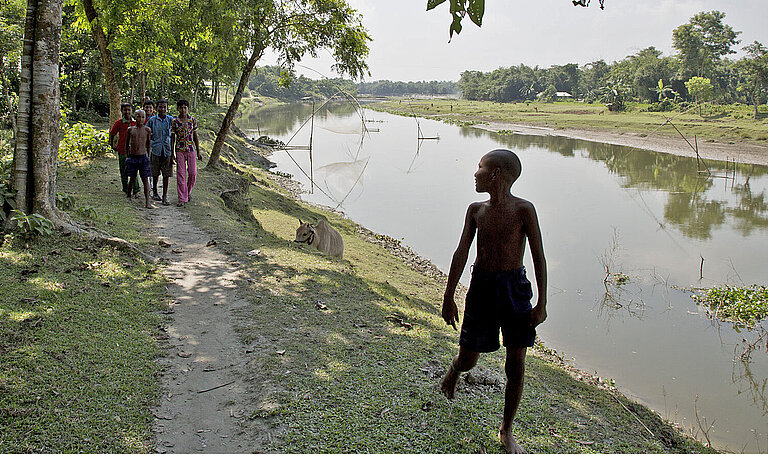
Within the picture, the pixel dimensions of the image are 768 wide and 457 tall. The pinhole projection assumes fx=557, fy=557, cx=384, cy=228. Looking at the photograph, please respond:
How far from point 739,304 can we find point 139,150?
1067 cm

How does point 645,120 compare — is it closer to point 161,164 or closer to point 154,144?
point 161,164

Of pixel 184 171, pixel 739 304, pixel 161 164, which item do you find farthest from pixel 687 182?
pixel 161 164

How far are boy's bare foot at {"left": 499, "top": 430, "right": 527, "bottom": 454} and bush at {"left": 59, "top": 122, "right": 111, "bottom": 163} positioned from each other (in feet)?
39.0

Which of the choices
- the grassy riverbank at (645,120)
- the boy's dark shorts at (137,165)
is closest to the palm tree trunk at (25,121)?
the boy's dark shorts at (137,165)

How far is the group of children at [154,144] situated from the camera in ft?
29.7

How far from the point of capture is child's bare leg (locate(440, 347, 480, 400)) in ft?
11.9

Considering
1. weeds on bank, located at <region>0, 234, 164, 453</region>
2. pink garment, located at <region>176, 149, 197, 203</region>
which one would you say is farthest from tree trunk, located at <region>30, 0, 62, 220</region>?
pink garment, located at <region>176, 149, 197, 203</region>

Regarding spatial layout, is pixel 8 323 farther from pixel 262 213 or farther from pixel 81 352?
pixel 262 213

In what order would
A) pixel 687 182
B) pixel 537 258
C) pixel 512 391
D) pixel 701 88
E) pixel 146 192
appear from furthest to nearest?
pixel 701 88 < pixel 687 182 < pixel 146 192 < pixel 512 391 < pixel 537 258

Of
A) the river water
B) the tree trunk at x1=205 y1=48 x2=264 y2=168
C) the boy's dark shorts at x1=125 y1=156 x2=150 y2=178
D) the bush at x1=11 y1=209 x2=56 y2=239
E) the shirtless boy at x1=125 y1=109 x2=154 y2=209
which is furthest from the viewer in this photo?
the tree trunk at x1=205 y1=48 x2=264 y2=168

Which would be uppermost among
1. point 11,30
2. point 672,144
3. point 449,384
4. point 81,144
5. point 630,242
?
point 11,30

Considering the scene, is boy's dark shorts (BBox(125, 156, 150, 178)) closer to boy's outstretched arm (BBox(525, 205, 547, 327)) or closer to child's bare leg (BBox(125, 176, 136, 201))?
child's bare leg (BBox(125, 176, 136, 201))

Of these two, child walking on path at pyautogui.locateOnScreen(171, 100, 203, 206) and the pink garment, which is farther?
the pink garment

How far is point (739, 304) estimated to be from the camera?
389 inches
